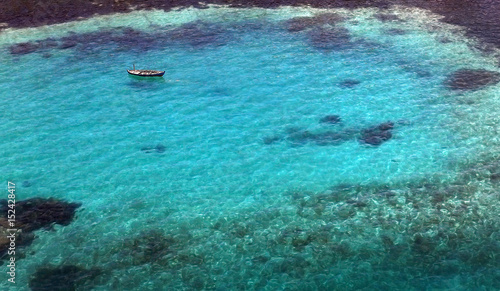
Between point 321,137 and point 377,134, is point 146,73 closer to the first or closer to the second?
point 321,137

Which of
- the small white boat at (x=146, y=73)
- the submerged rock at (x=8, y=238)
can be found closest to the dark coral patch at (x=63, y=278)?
the submerged rock at (x=8, y=238)

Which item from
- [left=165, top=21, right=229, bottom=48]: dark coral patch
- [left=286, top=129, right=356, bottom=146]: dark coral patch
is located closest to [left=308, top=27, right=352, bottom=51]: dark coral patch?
[left=165, top=21, right=229, bottom=48]: dark coral patch

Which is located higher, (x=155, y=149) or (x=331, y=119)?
(x=331, y=119)

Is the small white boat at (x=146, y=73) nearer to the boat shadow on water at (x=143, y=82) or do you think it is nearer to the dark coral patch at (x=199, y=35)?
the boat shadow on water at (x=143, y=82)

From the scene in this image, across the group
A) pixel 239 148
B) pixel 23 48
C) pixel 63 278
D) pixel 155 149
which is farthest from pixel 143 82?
pixel 63 278

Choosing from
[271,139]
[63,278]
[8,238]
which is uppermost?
[271,139]

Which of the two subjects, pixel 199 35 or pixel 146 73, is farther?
pixel 199 35

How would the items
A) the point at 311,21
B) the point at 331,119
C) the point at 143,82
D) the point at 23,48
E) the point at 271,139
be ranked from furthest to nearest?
1. the point at 311,21
2. the point at 23,48
3. the point at 143,82
4. the point at 331,119
5. the point at 271,139

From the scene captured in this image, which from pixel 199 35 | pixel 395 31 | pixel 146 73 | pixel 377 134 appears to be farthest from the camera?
pixel 199 35

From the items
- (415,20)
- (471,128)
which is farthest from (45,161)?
(415,20)
